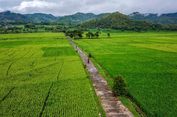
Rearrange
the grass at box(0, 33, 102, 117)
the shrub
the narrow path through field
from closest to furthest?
the grass at box(0, 33, 102, 117) < the narrow path through field < the shrub

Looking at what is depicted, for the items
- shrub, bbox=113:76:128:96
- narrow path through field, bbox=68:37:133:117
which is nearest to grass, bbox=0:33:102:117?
narrow path through field, bbox=68:37:133:117

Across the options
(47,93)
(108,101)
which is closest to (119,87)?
(108,101)

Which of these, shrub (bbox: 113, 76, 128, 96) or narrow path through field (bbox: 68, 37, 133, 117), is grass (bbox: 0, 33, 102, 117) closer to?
narrow path through field (bbox: 68, 37, 133, 117)

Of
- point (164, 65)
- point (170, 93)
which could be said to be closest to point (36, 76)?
point (170, 93)

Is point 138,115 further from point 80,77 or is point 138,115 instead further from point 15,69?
point 15,69

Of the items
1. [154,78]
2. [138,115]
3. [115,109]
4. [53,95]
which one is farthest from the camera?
[154,78]

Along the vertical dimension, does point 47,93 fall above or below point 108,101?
above

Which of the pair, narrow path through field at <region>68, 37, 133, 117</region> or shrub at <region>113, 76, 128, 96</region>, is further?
shrub at <region>113, 76, 128, 96</region>

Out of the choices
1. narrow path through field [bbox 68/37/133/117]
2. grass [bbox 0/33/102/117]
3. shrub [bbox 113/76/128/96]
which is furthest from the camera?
shrub [bbox 113/76/128/96]

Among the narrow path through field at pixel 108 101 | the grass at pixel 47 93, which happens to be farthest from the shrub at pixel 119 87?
the grass at pixel 47 93

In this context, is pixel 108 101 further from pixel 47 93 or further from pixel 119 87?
pixel 47 93

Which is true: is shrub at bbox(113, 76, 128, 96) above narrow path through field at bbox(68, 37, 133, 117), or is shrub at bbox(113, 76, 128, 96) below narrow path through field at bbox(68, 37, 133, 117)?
above
